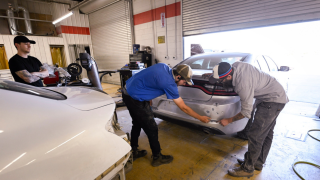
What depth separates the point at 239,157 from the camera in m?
2.23

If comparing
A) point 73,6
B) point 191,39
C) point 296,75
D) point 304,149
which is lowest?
point 304,149

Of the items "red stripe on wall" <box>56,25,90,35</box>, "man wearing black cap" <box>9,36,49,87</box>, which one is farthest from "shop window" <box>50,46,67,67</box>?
"man wearing black cap" <box>9,36,49,87</box>

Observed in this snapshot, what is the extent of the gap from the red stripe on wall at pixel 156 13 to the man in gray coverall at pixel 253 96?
15.2ft

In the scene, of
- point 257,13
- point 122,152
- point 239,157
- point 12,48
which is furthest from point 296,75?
point 12,48

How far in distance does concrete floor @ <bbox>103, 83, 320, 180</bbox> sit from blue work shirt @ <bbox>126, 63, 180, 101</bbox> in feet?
3.25

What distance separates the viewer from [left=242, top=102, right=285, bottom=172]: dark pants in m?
1.72

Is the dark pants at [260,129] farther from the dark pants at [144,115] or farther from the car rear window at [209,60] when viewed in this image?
the dark pants at [144,115]

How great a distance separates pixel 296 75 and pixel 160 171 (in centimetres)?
652

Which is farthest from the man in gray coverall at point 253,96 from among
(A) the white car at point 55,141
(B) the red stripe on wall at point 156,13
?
(B) the red stripe on wall at point 156,13

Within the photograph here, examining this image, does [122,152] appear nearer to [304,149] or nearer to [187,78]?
[187,78]

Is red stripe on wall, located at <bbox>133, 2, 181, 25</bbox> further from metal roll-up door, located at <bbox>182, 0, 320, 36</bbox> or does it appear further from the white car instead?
the white car

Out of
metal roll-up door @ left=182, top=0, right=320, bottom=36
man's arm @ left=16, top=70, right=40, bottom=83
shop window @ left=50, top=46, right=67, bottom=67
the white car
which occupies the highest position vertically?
metal roll-up door @ left=182, top=0, right=320, bottom=36

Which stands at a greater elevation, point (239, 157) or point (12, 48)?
point (12, 48)

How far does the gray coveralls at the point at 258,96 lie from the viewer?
5.32ft
